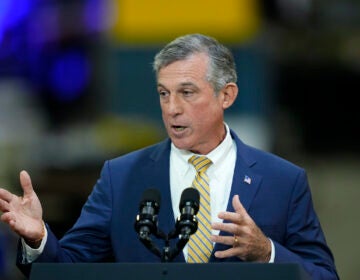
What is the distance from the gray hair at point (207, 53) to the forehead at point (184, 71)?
19 millimetres

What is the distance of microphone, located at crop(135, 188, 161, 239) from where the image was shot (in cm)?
512

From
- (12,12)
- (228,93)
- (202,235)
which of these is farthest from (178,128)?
(12,12)

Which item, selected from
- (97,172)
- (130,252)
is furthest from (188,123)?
(97,172)

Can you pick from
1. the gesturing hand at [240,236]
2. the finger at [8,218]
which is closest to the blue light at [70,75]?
the finger at [8,218]

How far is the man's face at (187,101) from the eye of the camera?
228 inches

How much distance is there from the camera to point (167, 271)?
16.5 feet

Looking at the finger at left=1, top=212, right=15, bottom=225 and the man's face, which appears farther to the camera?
the man's face

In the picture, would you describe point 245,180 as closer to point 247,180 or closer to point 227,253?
point 247,180

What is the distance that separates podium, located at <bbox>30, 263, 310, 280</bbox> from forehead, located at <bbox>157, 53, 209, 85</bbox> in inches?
42.1

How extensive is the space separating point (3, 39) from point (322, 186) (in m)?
3.71

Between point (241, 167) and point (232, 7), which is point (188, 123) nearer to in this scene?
point (241, 167)

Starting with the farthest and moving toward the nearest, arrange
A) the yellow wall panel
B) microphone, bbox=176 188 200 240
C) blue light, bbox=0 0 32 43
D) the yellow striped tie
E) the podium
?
1. the yellow wall panel
2. blue light, bbox=0 0 32 43
3. the yellow striped tie
4. microphone, bbox=176 188 200 240
5. the podium

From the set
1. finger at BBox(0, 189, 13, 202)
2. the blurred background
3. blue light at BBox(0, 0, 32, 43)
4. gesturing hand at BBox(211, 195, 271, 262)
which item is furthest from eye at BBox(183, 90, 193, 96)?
the blurred background

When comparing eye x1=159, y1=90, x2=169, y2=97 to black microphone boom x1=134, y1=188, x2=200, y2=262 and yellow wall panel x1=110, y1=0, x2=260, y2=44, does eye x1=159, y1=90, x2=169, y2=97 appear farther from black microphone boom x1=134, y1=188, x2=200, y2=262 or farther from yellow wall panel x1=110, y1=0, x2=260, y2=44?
yellow wall panel x1=110, y1=0, x2=260, y2=44
